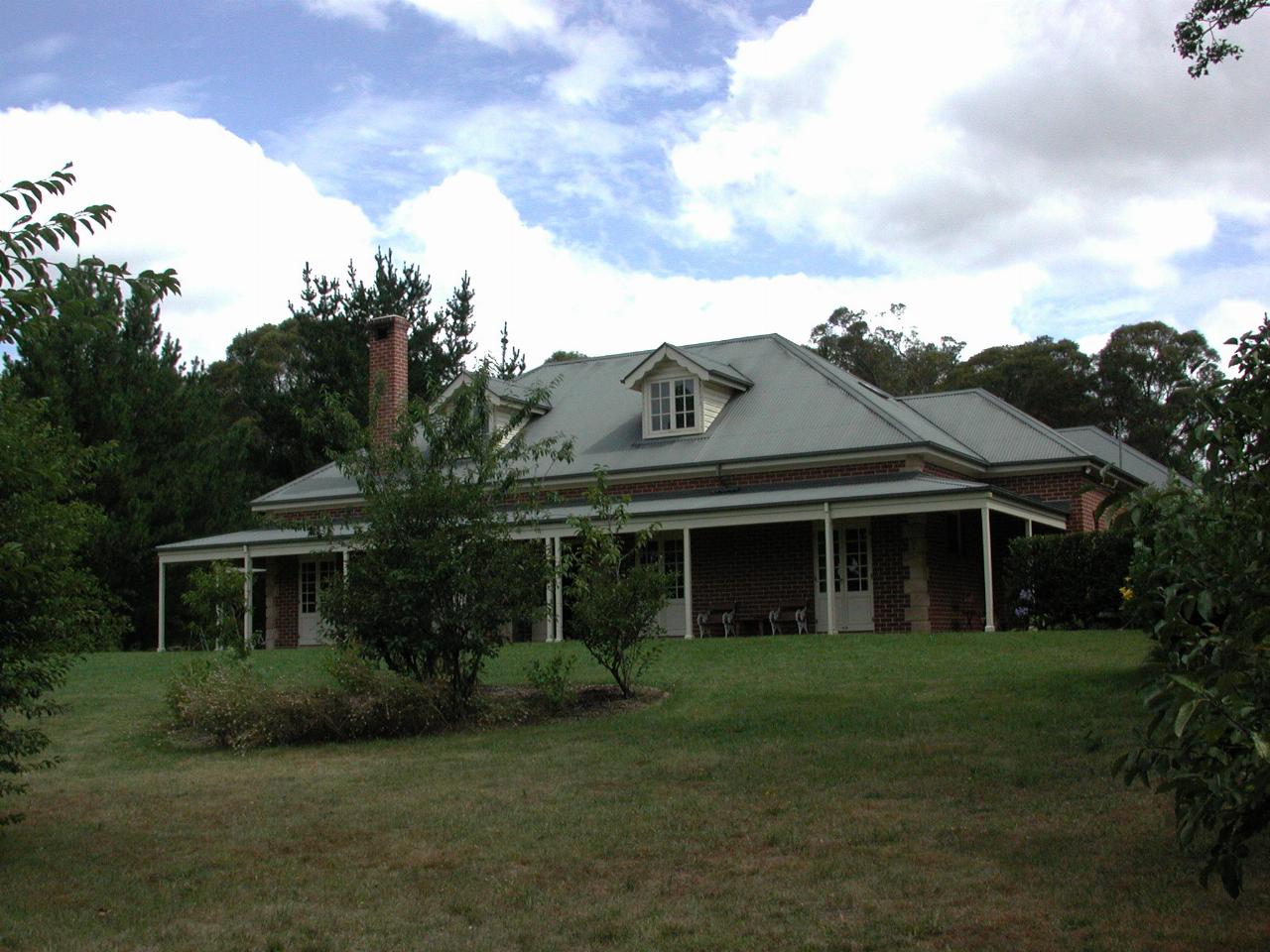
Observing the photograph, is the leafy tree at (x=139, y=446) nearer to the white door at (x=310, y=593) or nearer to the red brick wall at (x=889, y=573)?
the white door at (x=310, y=593)

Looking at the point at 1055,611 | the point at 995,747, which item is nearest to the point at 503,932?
the point at 995,747

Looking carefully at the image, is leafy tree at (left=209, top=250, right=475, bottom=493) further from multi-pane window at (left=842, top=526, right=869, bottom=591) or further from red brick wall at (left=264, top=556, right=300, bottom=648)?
multi-pane window at (left=842, top=526, right=869, bottom=591)

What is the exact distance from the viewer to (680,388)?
85.5ft

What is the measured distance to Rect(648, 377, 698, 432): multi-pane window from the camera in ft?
85.1

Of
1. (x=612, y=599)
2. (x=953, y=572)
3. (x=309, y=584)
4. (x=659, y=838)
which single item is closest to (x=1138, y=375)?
(x=953, y=572)

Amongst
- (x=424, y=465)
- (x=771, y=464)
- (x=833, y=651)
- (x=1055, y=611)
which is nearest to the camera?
(x=424, y=465)

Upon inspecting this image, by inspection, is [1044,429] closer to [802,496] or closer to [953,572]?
[953,572]

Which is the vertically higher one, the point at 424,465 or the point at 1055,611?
the point at 424,465

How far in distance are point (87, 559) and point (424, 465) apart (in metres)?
22.3

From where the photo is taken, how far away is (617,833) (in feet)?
25.1

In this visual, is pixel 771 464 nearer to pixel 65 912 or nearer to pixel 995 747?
pixel 995 747

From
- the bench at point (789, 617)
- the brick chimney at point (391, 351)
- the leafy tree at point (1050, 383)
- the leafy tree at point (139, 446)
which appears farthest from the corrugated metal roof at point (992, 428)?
the leafy tree at point (1050, 383)

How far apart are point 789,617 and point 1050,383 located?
30.7 m

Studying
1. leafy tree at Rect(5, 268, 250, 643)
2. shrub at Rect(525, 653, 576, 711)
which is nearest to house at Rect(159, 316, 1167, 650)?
leafy tree at Rect(5, 268, 250, 643)
